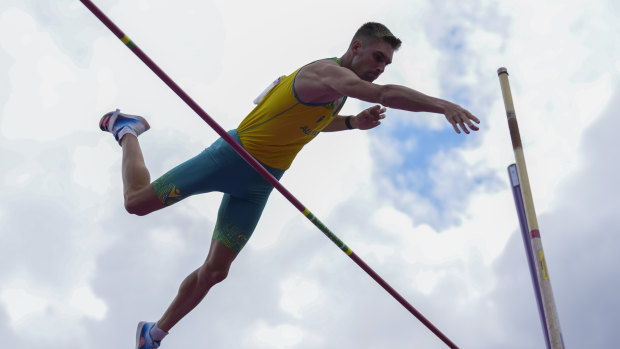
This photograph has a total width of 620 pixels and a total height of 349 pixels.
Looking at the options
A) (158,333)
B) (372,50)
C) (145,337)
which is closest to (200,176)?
(158,333)

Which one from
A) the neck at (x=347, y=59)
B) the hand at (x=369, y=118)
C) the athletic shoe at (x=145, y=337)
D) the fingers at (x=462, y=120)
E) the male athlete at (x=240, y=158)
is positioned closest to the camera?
the fingers at (x=462, y=120)

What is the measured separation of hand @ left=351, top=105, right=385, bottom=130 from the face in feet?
2.17

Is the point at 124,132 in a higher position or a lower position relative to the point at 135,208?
higher

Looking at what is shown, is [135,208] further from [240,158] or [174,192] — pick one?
[240,158]

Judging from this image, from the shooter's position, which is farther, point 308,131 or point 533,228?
point 533,228

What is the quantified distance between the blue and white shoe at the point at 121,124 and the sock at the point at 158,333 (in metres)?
1.50

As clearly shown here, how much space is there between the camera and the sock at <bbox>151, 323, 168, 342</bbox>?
503cm

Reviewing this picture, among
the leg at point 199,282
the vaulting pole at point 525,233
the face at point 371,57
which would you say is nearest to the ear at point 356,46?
the face at point 371,57

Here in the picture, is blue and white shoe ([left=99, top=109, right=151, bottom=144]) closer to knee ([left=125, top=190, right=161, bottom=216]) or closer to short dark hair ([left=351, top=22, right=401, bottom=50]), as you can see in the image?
knee ([left=125, top=190, right=161, bottom=216])

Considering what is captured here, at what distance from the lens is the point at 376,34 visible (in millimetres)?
4746

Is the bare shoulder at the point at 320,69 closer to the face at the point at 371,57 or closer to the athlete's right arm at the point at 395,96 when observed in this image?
the athlete's right arm at the point at 395,96

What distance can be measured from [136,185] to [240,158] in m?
0.78

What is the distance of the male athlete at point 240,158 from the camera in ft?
15.2

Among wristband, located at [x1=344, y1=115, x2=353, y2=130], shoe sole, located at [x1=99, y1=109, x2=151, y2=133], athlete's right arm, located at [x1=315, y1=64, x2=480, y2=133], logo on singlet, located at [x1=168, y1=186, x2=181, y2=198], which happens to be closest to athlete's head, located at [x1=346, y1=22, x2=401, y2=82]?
athlete's right arm, located at [x1=315, y1=64, x2=480, y2=133]
